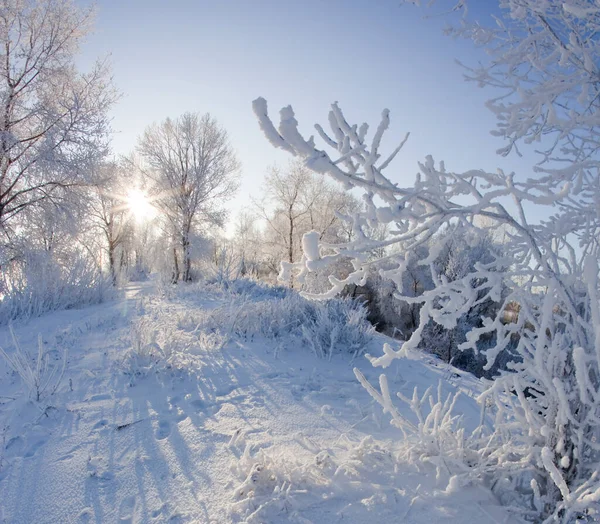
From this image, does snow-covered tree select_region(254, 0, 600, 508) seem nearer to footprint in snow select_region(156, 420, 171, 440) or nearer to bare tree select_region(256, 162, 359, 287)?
footprint in snow select_region(156, 420, 171, 440)

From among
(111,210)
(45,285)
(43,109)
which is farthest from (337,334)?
(111,210)

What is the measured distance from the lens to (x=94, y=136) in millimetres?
9164

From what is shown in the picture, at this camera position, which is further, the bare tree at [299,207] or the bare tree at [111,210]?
the bare tree at [299,207]

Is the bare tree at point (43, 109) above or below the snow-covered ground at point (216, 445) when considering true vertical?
above

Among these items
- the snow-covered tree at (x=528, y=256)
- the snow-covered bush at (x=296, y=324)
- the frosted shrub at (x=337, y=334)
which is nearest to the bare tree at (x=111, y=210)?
the snow-covered bush at (x=296, y=324)

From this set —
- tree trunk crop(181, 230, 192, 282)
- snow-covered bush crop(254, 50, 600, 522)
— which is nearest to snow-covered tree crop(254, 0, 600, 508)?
snow-covered bush crop(254, 50, 600, 522)

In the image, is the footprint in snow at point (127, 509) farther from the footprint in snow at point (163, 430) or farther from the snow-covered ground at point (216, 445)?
the footprint in snow at point (163, 430)

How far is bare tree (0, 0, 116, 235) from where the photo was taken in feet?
27.6

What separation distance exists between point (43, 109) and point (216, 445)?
382 inches

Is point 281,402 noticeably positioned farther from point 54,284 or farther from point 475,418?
point 54,284

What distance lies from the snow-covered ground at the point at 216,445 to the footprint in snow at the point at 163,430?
1 cm

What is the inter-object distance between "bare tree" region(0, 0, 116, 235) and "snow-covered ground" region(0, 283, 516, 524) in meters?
7.13

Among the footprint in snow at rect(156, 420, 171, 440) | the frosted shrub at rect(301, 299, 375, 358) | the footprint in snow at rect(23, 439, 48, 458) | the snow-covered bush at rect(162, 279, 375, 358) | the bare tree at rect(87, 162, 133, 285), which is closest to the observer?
the footprint in snow at rect(23, 439, 48, 458)

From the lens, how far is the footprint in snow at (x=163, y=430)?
2246mm
